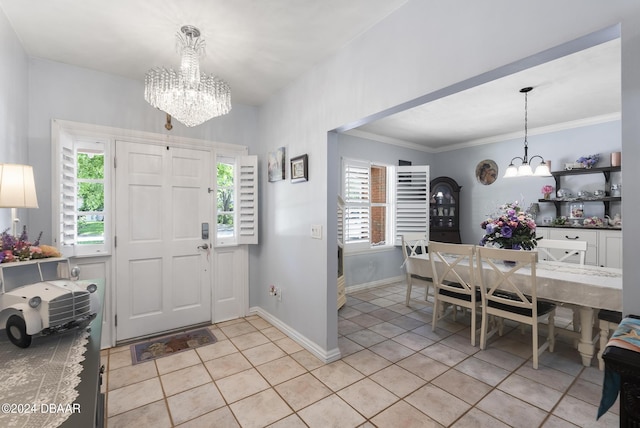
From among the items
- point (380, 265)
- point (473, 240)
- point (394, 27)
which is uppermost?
point (394, 27)

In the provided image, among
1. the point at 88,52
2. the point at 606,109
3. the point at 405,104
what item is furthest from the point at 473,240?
the point at 88,52

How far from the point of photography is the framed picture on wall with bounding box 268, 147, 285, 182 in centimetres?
317

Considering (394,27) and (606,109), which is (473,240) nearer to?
(606,109)

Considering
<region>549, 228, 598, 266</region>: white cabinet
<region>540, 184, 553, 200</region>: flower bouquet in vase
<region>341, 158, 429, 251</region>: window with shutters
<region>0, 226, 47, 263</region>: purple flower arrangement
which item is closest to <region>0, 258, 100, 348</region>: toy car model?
<region>0, 226, 47, 263</region>: purple flower arrangement

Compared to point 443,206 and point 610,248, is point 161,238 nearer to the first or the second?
point 443,206

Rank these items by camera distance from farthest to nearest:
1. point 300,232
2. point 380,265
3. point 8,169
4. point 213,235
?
point 380,265, point 213,235, point 300,232, point 8,169

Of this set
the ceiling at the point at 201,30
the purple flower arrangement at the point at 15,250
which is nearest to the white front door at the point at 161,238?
the ceiling at the point at 201,30

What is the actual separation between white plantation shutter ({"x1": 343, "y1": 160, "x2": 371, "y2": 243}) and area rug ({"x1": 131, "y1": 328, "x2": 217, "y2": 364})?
7.86 feet

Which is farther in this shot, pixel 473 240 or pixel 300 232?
pixel 473 240

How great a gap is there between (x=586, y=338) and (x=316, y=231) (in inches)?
95.8

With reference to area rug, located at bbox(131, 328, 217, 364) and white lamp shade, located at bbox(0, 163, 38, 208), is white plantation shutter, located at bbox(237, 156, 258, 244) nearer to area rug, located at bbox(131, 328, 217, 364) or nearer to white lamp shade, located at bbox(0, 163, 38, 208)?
area rug, located at bbox(131, 328, 217, 364)

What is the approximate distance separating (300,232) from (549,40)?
7.36 ft

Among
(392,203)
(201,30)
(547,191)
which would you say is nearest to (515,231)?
(547,191)

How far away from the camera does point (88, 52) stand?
246 cm
